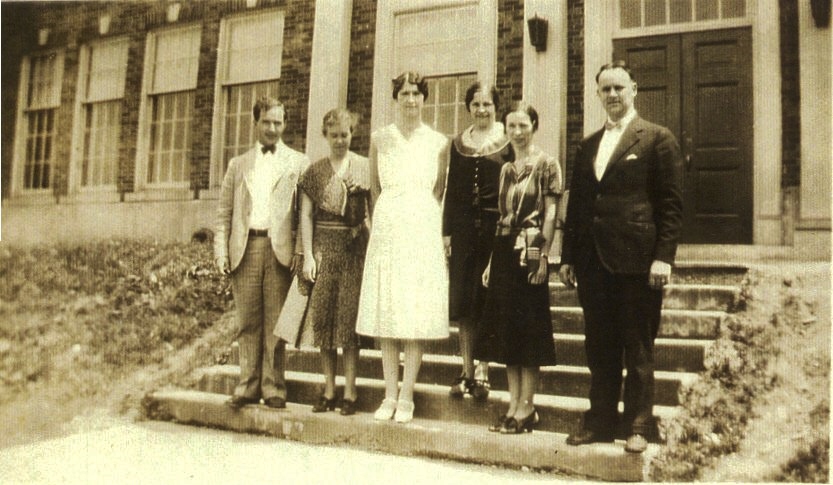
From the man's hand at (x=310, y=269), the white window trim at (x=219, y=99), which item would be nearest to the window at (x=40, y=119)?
the white window trim at (x=219, y=99)

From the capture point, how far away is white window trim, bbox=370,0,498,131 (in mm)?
4230

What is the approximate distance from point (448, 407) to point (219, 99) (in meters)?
2.50

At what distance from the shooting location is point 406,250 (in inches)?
114

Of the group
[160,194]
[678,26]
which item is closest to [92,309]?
[160,194]

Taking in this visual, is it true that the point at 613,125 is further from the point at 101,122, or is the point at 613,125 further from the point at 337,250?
the point at 101,122

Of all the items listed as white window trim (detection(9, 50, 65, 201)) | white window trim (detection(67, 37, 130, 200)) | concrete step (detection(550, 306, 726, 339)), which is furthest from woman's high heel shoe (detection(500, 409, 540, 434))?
white window trim (detection(9, 50, 65, 201))

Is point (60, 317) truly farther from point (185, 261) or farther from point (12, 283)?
point (185, 261)

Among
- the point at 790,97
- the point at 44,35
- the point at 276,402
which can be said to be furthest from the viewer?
the point at 44,35

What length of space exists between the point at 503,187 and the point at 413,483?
1.25 m

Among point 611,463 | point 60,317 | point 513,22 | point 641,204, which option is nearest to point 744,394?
point 611,463

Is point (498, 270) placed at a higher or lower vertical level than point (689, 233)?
lower

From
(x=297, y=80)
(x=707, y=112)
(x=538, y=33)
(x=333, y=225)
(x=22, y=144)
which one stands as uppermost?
(x=538, y=33)

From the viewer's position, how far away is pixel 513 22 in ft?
14.3

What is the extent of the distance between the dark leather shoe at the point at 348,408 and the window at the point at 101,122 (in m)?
2.13
